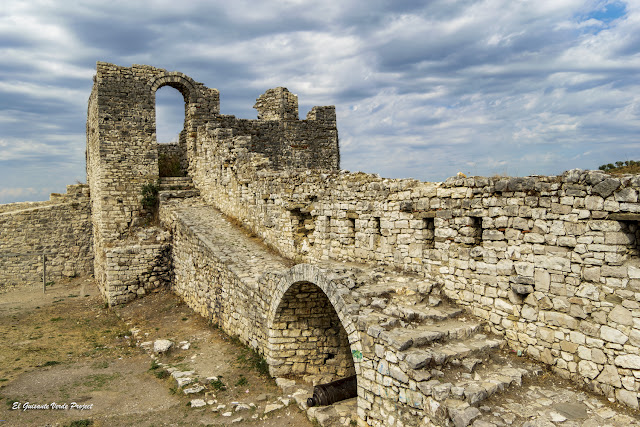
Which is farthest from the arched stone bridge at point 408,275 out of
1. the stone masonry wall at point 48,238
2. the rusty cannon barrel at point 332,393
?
the stone masonry wall at point 48,238

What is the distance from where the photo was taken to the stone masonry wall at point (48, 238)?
20.8 meters

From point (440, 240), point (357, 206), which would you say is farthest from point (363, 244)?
point (440, 240)

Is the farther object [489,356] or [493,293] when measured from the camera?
[493,293]

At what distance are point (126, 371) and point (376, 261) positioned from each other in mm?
6762

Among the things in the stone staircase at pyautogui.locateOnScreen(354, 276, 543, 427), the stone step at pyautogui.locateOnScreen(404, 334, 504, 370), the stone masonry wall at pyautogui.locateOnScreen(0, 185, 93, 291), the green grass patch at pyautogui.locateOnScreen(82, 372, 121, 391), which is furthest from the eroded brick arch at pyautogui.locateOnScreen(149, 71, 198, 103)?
the stone step at pyautogui.locateOnScreen(404, 334, 504, 370)

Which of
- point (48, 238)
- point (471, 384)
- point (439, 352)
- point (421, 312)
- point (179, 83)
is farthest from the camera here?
point (48, 238)

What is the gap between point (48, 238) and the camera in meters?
21.5

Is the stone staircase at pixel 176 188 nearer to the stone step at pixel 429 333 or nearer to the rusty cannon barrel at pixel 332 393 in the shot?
the rusty cannon barrel at pixel 332 393

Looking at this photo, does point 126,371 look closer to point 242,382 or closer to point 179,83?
point 242,382

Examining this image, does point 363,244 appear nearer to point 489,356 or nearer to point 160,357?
point 489,356

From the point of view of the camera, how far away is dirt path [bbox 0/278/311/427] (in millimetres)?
8750

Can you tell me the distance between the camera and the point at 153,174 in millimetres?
17969

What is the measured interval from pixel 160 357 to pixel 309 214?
5328mm

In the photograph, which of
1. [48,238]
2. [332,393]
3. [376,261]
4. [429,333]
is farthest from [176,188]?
[429,333]
